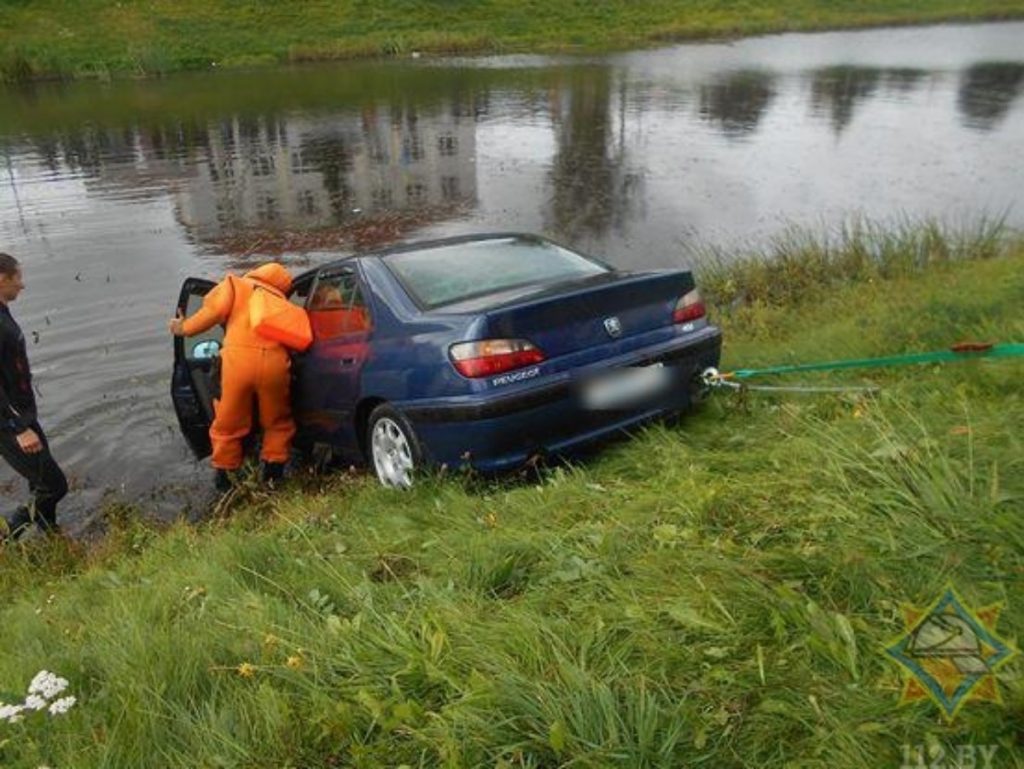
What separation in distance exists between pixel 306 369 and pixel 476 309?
1.67m

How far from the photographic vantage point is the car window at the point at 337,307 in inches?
208

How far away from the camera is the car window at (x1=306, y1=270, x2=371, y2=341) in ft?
17.3

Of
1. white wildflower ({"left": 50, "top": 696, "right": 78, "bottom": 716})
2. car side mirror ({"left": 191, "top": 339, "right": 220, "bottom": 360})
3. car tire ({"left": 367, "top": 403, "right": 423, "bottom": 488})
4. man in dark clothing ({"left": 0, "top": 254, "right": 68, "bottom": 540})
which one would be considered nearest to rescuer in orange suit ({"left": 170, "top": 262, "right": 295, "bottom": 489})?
car side mirror ({"left": 191, "top": 339, "right": 220, "bottom": 360})

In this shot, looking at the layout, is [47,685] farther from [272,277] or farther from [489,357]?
[272,277]

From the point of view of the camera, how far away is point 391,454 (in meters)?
5.02

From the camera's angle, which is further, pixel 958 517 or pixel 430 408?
pixel 430 408

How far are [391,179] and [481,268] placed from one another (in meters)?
12.6

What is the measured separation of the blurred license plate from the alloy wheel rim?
1.04m

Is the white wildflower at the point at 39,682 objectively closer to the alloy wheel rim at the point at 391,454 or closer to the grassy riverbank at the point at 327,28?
the alloy wheel rim at the point at 391,454

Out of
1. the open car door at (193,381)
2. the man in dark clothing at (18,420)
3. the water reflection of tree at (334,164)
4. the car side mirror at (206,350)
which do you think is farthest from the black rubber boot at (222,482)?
the water reflection of tree at (334,164)

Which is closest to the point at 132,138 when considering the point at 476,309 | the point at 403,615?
the point at 476,309

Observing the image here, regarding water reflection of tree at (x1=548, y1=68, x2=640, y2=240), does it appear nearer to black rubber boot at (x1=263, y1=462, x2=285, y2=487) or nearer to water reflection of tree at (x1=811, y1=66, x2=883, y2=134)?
water reflection of tree at (x1=811, y1=66, x2=883, y2=134)

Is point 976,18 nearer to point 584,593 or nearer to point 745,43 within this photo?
point 745,43

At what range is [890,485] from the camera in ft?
9.45
